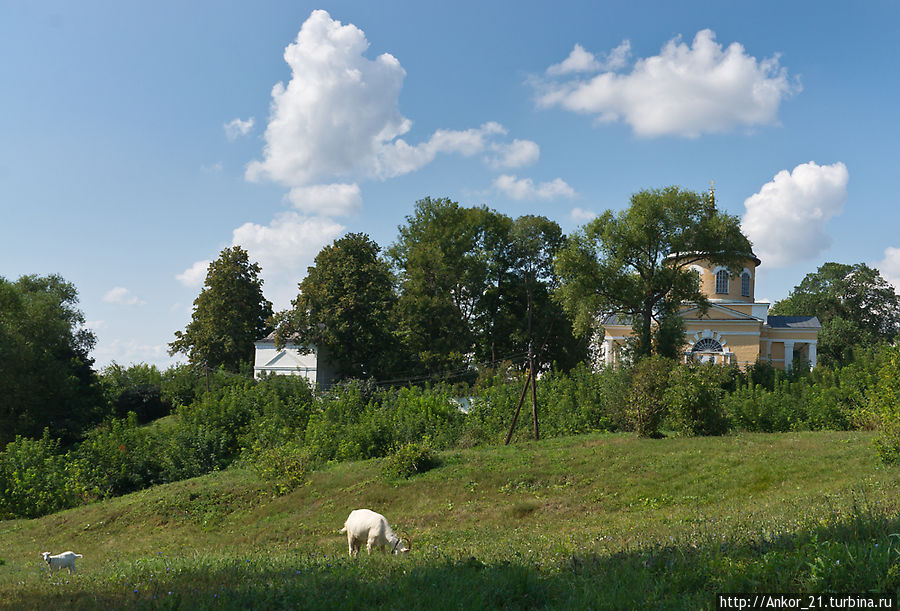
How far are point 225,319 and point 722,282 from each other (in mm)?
42191

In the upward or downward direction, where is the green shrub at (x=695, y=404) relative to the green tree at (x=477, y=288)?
downward

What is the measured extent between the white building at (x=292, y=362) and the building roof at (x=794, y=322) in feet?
123

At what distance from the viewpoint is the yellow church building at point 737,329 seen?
4766cm

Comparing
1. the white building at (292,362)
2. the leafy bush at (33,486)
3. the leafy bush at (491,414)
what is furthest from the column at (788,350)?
the leafy bush at (33,486)

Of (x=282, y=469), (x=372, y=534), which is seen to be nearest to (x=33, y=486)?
(x=282, y=469)

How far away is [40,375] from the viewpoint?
40250mm

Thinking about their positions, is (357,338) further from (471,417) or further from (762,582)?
A: (762,582)

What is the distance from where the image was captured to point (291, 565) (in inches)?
319

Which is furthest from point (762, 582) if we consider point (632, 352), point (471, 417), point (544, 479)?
point (632, 352)

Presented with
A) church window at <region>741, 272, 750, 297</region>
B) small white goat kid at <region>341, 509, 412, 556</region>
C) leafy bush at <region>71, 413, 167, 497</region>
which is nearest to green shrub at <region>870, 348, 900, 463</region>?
small white goat kid at <region>341, 509, 412, 556</region>

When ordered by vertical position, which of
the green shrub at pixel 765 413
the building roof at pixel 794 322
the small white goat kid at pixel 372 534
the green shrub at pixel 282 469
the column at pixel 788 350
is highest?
the building roof at pixel 794 322

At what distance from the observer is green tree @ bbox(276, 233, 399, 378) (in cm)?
4569

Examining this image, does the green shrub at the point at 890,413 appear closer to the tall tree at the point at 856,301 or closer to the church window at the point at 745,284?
the church window at the point at 745,284

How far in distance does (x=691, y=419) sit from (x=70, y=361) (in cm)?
4252
